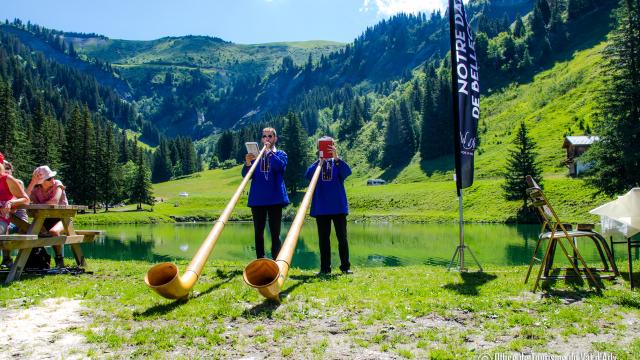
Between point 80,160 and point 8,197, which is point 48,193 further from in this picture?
point 80,160

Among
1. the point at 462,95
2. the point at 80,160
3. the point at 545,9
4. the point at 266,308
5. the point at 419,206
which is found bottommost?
the point at 419,206

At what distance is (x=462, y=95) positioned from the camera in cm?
1287

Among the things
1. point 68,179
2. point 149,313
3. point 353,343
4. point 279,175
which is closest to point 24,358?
point 149,313

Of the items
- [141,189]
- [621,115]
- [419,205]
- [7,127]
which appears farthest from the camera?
[141,189]

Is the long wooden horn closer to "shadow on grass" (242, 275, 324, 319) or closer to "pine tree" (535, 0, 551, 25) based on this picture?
"shadow on grass" (242, 275, 324, 319)

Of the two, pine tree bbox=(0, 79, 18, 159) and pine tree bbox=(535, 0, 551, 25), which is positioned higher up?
pine tree bbox=(535, 0, 551, 25)

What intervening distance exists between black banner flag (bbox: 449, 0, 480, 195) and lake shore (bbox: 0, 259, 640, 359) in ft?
11.4

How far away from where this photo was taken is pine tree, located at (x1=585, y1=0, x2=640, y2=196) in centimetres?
3712

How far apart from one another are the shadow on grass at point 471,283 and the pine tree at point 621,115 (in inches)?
1260

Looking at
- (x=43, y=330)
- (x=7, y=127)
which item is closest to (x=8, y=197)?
(x=43, y=330)

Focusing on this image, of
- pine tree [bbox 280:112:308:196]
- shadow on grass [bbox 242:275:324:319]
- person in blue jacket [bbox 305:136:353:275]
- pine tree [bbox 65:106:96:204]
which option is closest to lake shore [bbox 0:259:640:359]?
shadow on grass [bbox 242:275:324:319]

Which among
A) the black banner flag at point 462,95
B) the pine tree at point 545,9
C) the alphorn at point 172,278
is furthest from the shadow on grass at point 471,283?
the pine tree at point 545,9

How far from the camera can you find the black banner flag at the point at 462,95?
1277 centimetres

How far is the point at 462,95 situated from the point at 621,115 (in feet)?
107
